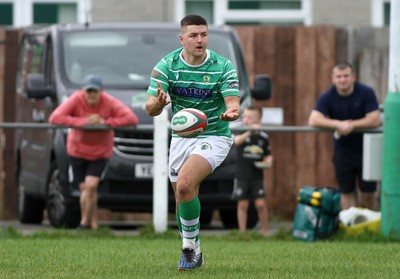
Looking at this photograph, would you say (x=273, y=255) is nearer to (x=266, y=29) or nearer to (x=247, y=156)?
(x=247, y=156)

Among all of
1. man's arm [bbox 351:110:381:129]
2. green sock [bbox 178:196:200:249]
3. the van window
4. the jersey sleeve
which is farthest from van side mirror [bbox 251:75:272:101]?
green sock [bbox 178:196:200:249]

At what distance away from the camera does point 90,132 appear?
16.6 meters

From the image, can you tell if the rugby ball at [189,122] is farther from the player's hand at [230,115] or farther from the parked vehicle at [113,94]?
the parked vehicle at [113,94]

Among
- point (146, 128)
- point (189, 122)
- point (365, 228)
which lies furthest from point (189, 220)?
point (146, 128)

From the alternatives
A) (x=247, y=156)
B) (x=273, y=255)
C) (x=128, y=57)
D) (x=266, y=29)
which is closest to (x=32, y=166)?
(x=128, y=57)

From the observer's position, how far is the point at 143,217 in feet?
66.0

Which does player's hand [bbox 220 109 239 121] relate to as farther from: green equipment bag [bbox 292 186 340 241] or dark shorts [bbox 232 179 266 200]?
dark shorts [bbox 232 179 266 200]

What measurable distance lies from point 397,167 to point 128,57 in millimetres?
4058

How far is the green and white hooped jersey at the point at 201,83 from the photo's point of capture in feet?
36.3

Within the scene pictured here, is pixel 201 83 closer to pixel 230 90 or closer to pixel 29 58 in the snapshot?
pixel 230 90

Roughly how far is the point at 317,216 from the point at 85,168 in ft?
8.77

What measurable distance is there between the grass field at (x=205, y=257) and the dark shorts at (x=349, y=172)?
916 millimetres

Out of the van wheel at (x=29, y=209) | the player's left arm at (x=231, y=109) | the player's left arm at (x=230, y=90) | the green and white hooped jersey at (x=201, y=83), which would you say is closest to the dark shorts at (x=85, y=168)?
the van wheel at (x=29, y=209)

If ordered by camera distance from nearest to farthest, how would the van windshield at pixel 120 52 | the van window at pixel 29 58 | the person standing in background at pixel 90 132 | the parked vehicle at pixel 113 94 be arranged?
the person standing in background at pixel 90 132
the parked vehicle at pixel 113 94
the van windshield at pixel 120 52
the van window at pixel 29 58
